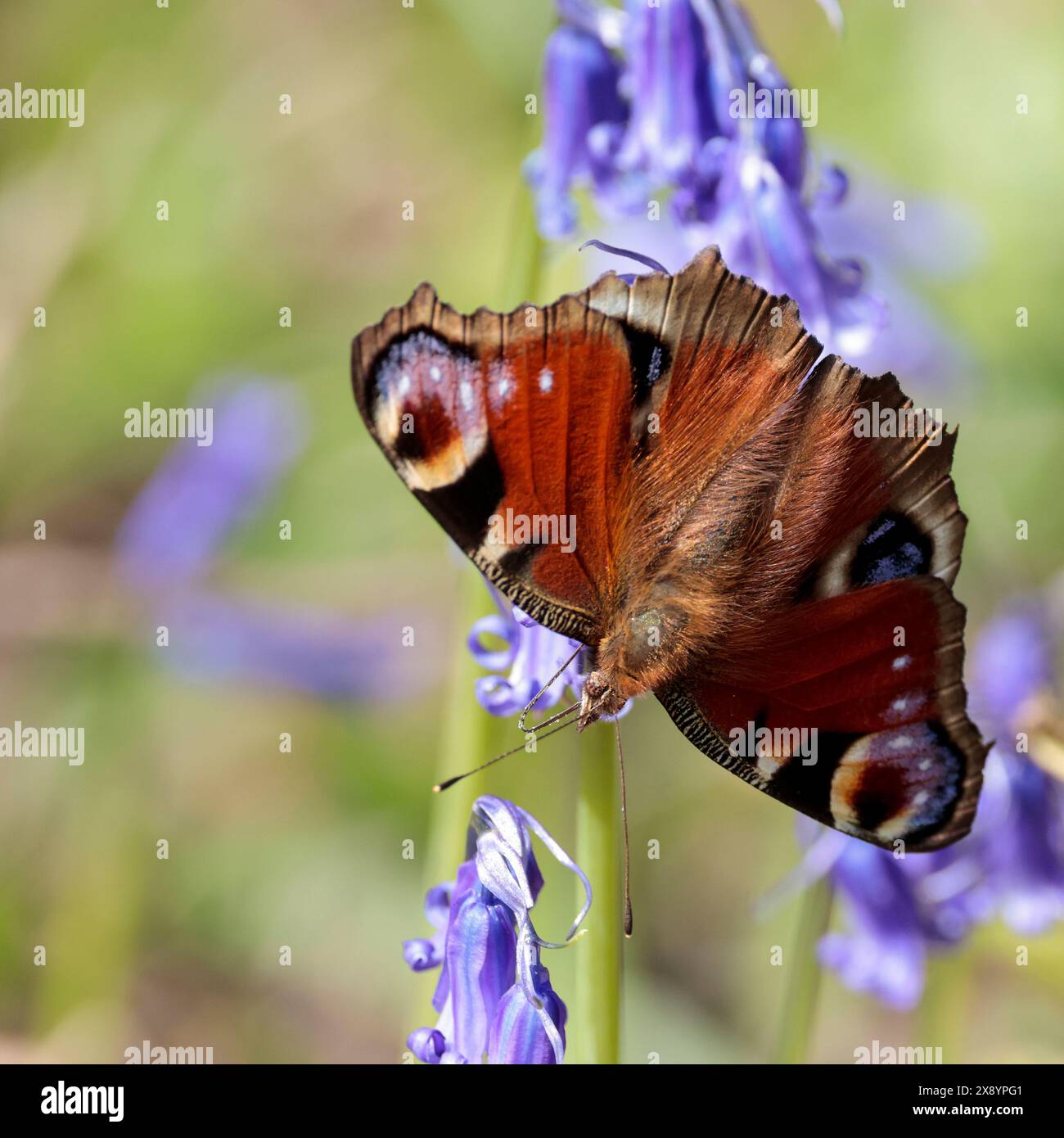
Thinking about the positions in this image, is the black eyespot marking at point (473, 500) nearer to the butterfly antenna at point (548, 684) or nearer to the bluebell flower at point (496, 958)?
the butterfly antenna at point (548, 684)

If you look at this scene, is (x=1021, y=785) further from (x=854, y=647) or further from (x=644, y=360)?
(x=644, y=360)

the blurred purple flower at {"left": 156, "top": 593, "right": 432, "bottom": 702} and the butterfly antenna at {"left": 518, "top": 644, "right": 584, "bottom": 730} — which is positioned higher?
the blurred purple flower at {"left": 156, "top": 593, "right": 432, "bottom": 702}

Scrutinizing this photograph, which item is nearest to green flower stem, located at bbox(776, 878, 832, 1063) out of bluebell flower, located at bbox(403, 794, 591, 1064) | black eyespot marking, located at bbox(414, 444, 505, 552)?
bluebell flower, located at bbox(403, 794, 591, 1064)

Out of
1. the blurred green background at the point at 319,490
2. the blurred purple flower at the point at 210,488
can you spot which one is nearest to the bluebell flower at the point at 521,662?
the blurred green background at the point at 319,490

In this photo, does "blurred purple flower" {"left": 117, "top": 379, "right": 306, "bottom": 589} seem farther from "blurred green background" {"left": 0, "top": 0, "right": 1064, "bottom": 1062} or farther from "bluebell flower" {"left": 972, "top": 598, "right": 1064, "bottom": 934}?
"bluebell flower" {"left": 972, "top": 598, "right": 1064, "bottom": 934}

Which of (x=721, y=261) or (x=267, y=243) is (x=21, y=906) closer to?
(x=267, y=243)

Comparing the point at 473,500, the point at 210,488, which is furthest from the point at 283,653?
the point at 473,500
